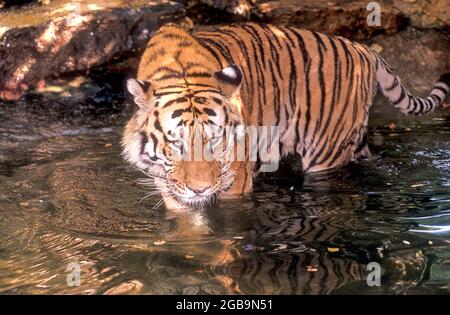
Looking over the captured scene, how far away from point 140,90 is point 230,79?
53cm

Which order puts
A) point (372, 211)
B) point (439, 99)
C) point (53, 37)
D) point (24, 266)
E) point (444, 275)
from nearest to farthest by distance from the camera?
point (444, 275) → point (24, 266) → point (372, 211) → point (439, 99) → point (53, 37)

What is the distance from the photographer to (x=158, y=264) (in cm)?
376

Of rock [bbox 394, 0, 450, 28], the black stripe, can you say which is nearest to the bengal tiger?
the black stripe

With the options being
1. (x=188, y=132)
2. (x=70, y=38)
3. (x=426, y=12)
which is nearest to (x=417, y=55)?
(x=426, y=12)

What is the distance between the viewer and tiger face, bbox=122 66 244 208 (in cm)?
390

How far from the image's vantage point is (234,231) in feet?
13.9

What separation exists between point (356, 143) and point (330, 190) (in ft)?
1.70

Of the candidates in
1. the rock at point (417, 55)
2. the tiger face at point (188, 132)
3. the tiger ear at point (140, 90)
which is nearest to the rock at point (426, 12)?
the rock at point (417, 55)

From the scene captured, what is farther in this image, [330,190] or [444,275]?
[330,190]

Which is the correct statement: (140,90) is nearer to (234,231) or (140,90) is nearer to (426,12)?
(234,231)
